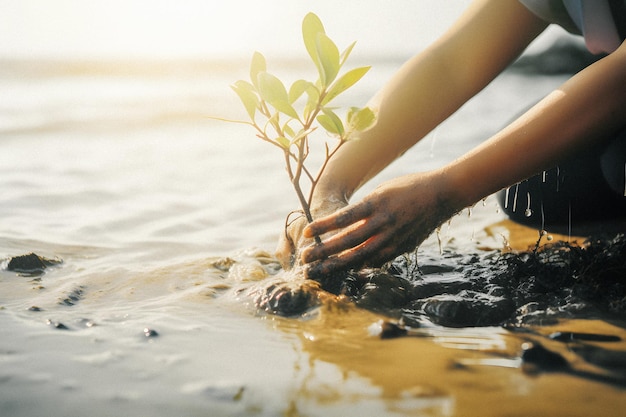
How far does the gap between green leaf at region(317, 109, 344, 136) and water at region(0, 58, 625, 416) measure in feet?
1.87

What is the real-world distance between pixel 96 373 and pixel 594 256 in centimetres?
171

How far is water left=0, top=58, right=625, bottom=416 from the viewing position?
1485 millimetres

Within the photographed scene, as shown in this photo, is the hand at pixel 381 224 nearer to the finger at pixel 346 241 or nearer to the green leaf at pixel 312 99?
the finger at pixel 346 241

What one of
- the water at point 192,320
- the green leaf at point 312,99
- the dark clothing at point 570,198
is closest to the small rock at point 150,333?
the water at point 192,320

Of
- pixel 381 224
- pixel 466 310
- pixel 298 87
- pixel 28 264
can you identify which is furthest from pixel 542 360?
pixel 28 264

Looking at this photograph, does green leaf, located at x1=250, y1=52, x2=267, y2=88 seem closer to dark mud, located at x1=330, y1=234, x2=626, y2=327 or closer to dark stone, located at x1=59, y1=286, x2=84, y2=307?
dark mud, located at x1=330, y1=234, x2=626, y2=327

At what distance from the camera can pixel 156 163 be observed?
4883 mm

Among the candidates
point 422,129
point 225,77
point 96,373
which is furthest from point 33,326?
point 225,77

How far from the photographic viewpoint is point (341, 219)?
78.3 inches

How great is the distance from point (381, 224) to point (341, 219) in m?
0.12

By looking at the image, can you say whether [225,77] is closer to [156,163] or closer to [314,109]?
[156,163]

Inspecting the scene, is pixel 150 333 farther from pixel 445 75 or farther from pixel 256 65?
pixel 445 75

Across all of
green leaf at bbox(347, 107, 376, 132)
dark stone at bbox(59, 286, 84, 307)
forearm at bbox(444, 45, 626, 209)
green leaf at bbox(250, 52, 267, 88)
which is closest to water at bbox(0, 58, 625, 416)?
dark stone at bbox(59, 286, 84, 307)

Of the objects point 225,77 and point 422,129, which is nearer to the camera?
point 422,129
